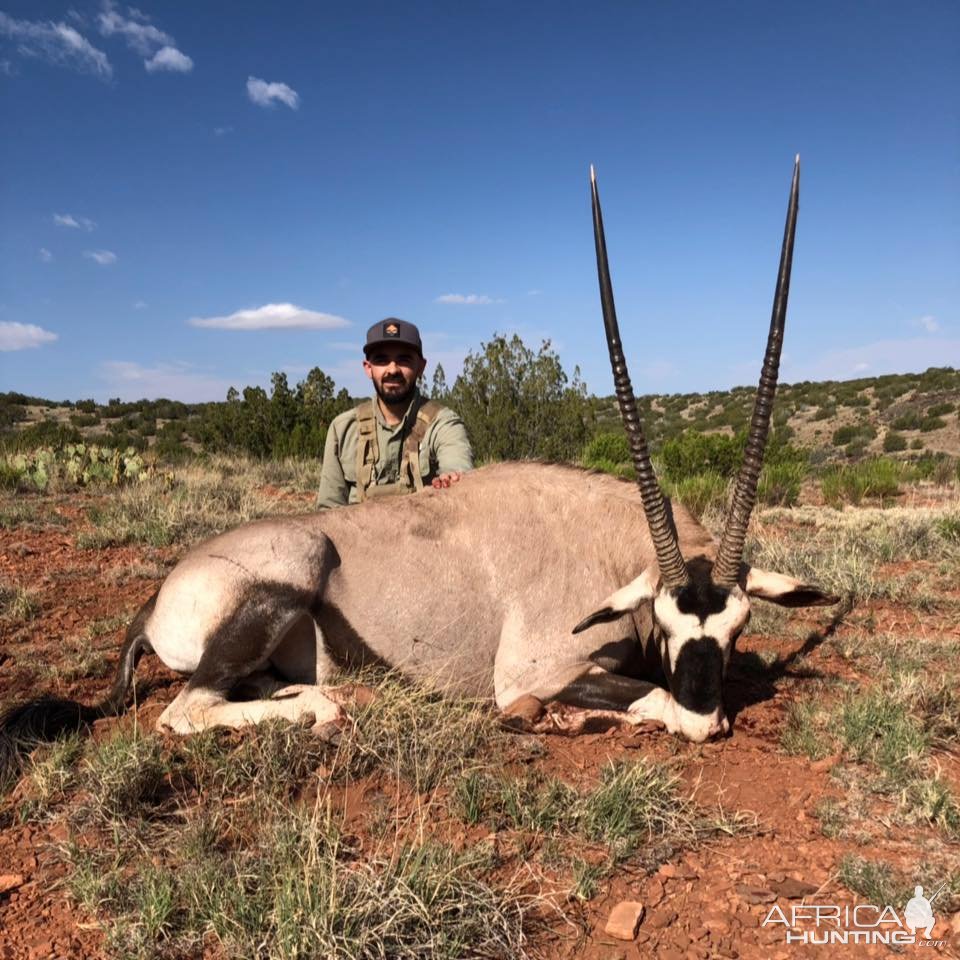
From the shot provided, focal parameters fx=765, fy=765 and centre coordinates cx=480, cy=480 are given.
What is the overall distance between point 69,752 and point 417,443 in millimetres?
3149

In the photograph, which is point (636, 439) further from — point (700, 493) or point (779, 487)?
point (779, 487)

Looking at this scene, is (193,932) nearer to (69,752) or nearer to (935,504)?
(69,752)

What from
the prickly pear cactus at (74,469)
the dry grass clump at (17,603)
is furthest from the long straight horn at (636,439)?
the prickly pear cactus at (74,469)

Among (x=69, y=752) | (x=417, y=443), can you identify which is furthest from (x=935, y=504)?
(x=69, y=752)

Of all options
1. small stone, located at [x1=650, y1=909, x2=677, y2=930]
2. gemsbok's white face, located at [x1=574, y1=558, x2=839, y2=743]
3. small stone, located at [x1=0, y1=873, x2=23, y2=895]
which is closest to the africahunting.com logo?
small stone, located at [x1=650, y1=909, x2=677, y2=930]

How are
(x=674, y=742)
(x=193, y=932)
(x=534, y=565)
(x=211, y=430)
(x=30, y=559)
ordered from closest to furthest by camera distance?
(x=193, y=932) → (x=674, y=742) → (x=534, y=565) → (x=30, y=559) → (x=211, y=430)

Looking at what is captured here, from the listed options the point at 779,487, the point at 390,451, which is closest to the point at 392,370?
the point at 390,451

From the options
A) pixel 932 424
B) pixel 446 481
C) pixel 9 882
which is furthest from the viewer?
pixel 932 424

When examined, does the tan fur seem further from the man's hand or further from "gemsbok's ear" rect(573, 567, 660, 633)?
the man's hand

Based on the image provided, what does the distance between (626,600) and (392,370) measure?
274cm

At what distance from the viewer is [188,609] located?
375 cm

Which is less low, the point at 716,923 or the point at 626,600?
the point at 626,600

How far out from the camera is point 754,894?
2.34 meters

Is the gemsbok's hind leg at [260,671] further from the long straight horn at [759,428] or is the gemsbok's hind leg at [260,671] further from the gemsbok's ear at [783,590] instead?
the gemsbok's ear at [783,590]
